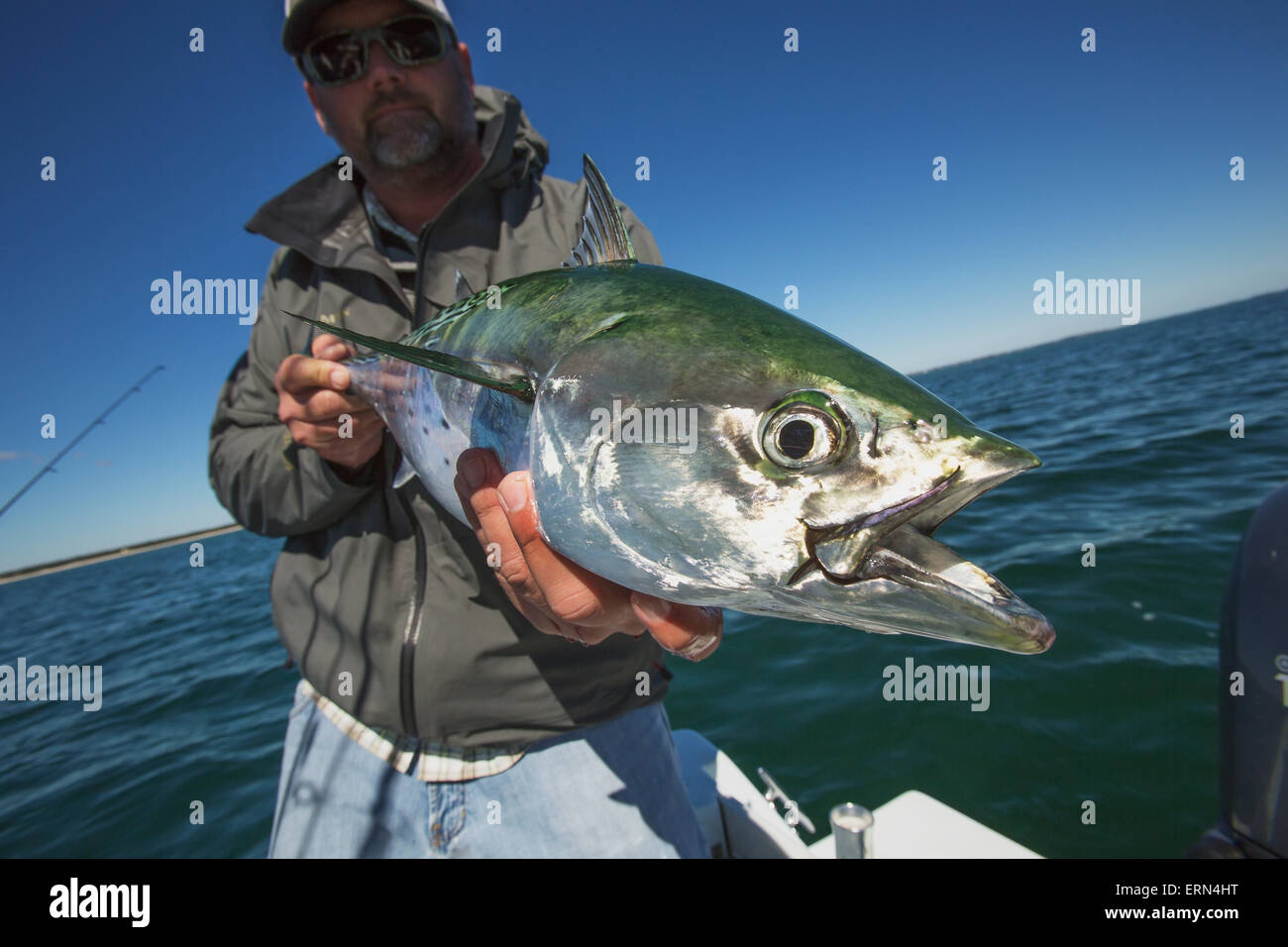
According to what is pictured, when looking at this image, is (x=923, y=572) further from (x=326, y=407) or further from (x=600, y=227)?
(x=326, y=407)

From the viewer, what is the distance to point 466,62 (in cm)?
304

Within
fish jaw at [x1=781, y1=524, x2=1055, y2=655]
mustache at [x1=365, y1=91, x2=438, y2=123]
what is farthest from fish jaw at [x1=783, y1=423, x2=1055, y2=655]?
mustache at [x1=365, y1=91, x2=438, y2=123]

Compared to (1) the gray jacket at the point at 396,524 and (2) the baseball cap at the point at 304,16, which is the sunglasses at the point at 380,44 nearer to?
(2) the baseball cap at the point at 304,16

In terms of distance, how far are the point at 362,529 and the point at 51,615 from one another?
30491mm

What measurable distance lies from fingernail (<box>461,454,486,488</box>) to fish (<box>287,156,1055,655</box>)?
61 mm

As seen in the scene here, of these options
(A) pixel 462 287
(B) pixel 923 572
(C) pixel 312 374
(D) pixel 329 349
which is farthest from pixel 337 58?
(B) pixel 923 572

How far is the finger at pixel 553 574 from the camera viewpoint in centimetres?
148

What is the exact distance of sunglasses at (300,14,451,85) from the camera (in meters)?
2.65

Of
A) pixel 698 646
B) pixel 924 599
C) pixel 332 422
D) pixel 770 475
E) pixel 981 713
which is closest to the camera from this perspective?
pixel 924 599

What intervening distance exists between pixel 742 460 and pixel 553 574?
606 millimetres

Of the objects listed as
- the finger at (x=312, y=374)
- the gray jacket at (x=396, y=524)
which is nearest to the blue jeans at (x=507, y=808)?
the gray jacket at (x=396, y=524)

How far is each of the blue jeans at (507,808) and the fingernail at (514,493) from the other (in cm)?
120
